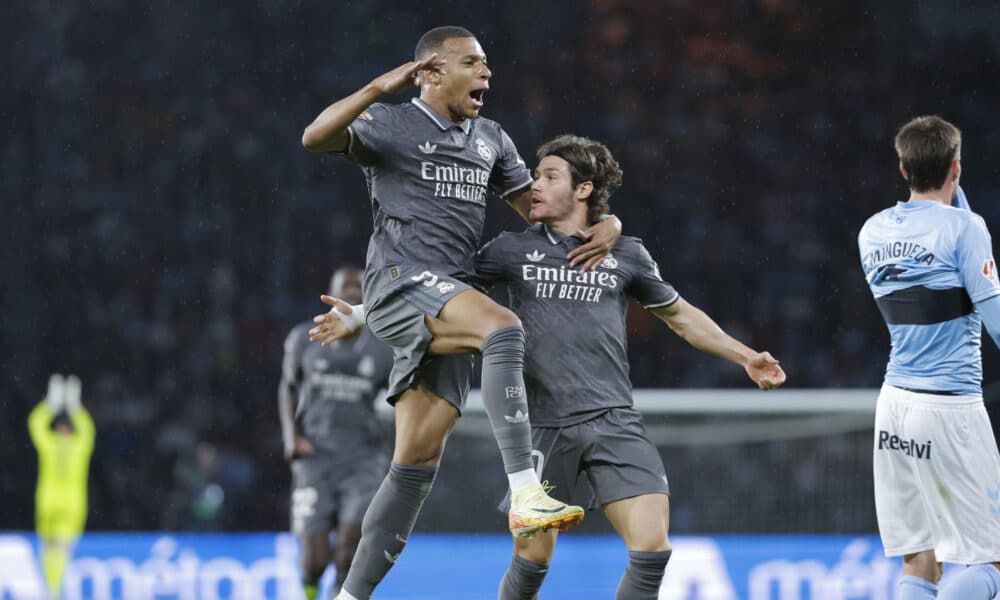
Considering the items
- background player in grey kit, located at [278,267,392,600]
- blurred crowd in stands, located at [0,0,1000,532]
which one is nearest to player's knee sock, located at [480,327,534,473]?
background player in grey kit, located at [278,267,392,600]

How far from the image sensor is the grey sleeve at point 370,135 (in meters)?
4.25

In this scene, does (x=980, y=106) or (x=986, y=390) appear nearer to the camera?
(x=986, y=390)

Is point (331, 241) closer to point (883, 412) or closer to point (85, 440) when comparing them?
point (85, 440)

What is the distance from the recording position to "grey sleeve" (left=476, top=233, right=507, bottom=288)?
4.63 meters

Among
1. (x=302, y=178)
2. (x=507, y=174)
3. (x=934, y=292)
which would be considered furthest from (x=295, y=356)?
(x=302, y=178)

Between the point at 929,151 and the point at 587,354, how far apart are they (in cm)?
137

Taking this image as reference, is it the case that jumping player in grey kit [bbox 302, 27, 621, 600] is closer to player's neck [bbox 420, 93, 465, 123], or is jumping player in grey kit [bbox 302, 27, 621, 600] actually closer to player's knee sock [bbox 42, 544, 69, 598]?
player's neck [bbox 420, 93, 465, 123]

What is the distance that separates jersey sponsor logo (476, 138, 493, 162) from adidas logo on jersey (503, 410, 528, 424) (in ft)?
3.26

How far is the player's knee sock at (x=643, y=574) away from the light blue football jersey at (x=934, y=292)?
3.36ft

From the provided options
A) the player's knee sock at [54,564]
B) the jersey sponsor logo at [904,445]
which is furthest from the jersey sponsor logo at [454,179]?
the player's knee sock at [54,564]

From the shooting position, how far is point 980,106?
548 inches

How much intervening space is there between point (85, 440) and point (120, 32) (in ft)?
17.5

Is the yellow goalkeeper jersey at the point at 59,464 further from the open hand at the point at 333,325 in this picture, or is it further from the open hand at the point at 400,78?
the open hand at the point at 400,78

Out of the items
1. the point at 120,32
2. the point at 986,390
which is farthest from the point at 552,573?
the point at 120,32
